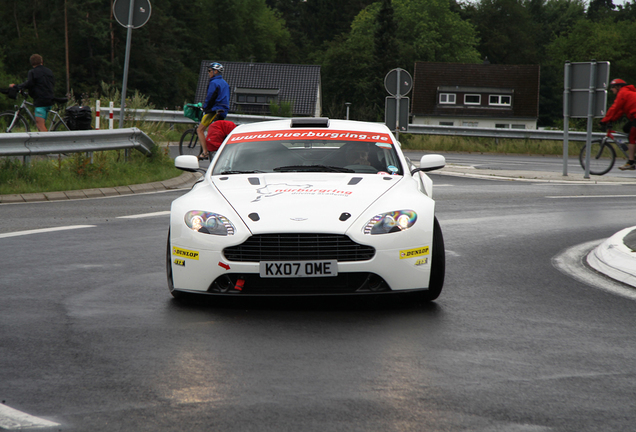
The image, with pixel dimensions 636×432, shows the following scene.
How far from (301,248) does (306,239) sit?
0.07 m

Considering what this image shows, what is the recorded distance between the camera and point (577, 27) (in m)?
103

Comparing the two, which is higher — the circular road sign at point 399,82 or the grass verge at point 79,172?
the circular road sign at point 399,82

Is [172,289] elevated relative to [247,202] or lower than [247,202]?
lower

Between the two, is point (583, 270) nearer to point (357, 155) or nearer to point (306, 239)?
point (357, 155)

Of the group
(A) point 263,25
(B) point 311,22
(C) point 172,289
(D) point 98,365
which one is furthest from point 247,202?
(B) point 311,22

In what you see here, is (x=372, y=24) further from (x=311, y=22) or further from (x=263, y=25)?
(x=311, y=22)

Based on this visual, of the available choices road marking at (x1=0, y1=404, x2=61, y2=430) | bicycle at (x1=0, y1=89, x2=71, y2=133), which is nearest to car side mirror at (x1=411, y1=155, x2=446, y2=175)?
road marking at (x1=0, y1=404, x2=61, y2=430)

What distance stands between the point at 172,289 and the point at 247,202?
0.85 m

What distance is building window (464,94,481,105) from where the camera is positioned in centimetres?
9593

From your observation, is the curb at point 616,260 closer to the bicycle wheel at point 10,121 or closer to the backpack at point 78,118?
the backpack at point 78,118

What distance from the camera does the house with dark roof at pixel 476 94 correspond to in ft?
309

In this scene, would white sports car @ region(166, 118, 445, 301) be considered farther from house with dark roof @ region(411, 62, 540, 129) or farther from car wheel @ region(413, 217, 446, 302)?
house with dark roof @ region(411, 62, 540, 129)

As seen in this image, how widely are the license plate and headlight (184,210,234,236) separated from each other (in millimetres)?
370

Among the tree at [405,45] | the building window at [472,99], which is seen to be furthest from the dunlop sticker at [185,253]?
the building window at [472,99]
